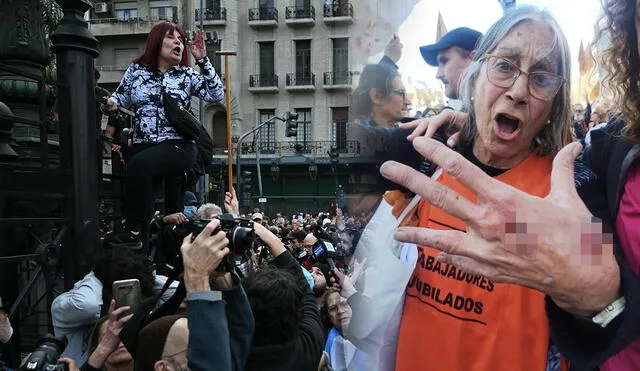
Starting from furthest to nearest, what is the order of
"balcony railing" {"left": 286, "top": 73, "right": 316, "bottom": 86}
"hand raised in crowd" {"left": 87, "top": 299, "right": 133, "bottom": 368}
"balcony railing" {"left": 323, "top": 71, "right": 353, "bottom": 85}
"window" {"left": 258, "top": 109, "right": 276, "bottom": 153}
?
"window" {"left": 258, "top": 109, "right": 276, "bottom": 153} < "balcony railing" {"left": 286, "top": 73, "right": 316, "bottom": 86} < "hand raised in crowd" {"left": 87, "top": 299, "right": 133, "bottom": 368} < "balcony railing" {"left": 323, "top": 71, "right": 353, "bottom": 85}

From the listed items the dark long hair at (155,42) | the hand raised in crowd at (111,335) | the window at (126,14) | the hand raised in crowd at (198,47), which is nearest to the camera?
the hand raised in crowd at (111,335)

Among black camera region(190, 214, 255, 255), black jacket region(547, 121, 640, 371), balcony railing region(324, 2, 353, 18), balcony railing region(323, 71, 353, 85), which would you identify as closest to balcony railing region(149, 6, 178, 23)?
black camera region(190, 214, 255, 255)

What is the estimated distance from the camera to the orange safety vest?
1008 mm

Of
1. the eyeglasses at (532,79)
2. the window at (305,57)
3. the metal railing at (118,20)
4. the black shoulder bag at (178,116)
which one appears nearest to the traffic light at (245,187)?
the window at (305,57)

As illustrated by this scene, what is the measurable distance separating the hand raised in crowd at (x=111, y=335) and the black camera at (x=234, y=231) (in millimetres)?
511

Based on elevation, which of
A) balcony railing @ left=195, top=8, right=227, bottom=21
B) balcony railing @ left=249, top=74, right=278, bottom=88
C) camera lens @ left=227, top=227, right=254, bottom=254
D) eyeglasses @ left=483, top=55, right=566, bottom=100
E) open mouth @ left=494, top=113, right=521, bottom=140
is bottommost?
camera lens @ left=227, top=227, right=254, bottom=254

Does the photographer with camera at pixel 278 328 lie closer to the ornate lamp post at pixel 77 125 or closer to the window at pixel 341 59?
the window at pixel 341 59

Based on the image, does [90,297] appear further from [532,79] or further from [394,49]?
[532,79]

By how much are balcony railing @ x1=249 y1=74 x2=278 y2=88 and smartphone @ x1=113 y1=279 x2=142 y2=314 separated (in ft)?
83.4

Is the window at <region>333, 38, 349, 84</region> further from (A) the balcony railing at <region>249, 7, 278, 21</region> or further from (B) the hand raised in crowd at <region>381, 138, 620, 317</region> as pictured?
(A) the balcony railing at <region>249, 7, 278, 21</region>

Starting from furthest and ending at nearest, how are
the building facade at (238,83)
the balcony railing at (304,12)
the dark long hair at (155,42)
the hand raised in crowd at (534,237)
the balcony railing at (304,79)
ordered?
the building facade at (238,83)
the dark long hair at (155,42)
the balcony railing at (304,79)
the balcony railing at (304,12)
the hand raised in crowd at (534,237)

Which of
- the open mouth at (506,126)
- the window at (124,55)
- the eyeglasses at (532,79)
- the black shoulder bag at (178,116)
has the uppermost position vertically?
the window at (124,55)

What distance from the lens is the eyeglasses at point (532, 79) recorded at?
0.96m

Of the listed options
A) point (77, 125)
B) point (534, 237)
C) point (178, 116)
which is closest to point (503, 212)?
point (534, 237)
